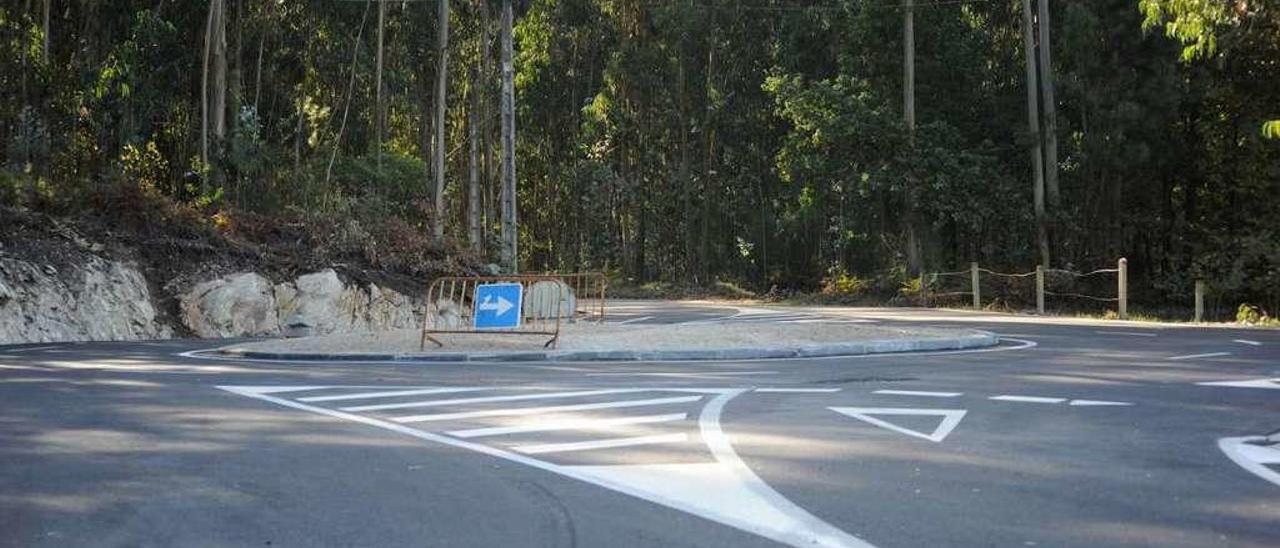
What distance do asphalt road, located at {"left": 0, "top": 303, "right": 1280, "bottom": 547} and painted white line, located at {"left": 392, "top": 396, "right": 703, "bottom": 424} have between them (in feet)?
0.15

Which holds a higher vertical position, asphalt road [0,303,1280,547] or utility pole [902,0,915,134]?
utility pole [902,0,915,134]

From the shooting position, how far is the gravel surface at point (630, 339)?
17672 mm

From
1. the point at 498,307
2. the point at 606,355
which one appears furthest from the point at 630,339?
the point at 498,307

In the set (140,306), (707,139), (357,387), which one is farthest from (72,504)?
(707,139)

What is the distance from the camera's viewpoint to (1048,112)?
40.0 m

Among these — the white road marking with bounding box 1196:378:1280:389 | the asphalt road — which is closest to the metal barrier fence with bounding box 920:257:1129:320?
the asphalt road

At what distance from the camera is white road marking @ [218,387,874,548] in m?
5.89

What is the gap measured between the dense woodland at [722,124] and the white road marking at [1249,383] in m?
10.4

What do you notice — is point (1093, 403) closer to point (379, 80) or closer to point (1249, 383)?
point (1249, 383)

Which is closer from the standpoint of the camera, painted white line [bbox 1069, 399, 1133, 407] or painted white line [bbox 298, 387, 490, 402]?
painted white line [bbox 1069, 399, 1133, 407]

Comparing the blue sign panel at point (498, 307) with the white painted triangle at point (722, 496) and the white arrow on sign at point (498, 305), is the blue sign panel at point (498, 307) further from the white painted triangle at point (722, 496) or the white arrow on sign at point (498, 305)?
the white painted triangle at point (722, 496)

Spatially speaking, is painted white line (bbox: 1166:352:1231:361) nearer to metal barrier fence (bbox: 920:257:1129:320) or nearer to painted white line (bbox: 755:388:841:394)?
painted white line (bbox: 755:388:841:394)

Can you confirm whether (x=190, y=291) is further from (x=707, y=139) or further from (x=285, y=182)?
(x=707, y=139)

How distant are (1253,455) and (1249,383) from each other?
5085 mm
